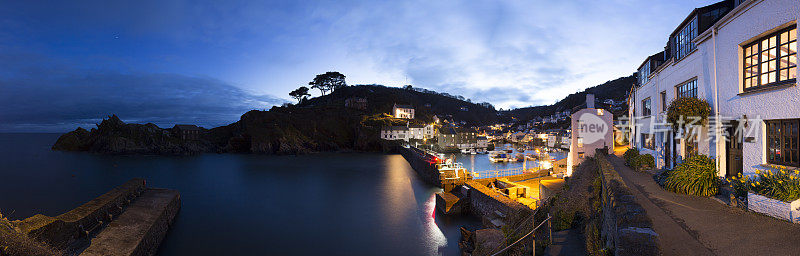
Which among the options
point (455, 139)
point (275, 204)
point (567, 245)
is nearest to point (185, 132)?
point (275, 204)

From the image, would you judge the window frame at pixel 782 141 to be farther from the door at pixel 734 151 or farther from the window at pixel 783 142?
the door at pixel 734 151

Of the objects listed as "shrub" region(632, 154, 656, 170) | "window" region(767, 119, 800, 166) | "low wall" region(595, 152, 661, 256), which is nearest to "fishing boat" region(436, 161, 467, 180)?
"shrub" region(632, 154, 656, 170)

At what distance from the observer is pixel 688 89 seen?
11758 millimetres

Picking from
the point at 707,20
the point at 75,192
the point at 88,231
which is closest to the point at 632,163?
the point at 707,20

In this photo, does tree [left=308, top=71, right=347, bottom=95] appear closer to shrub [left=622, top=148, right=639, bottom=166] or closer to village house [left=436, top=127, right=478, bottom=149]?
village house [left=436, top=127, right=478, bottom=149]

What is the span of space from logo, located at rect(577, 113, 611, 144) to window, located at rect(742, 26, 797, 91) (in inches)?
714

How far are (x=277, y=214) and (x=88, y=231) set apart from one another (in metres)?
Result: 13.8

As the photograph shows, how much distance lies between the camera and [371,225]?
23.2 meters

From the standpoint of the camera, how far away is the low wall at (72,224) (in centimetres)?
1123

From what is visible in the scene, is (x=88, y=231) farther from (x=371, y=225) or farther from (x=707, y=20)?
(x=707, y=20)

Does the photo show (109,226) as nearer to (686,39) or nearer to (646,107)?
(686,39)

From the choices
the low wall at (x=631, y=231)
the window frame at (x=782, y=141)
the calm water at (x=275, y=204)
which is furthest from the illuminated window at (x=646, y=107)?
the low wall at (x=631, y=231)

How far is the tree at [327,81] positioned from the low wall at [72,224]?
4227 inches

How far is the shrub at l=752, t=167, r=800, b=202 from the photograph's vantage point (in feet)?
18.9
